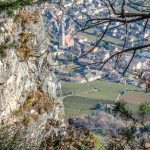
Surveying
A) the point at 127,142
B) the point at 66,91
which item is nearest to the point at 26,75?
the point at 127,142

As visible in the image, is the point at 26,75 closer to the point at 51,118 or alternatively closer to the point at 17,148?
the point at 51,118

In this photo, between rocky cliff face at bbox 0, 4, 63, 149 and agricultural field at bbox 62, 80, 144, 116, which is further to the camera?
agricultural field at bbox 62, 80, 144, 116

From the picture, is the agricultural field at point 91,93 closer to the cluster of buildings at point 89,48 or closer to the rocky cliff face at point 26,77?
the cluster of buildings at point 89,48

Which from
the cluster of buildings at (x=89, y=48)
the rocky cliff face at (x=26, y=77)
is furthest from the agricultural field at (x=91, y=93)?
the rocky cliff face at (x=26, y=77)

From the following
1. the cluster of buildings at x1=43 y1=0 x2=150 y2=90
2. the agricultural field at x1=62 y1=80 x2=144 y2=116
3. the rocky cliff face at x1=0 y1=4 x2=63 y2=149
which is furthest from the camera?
the agricultural field at x1=62 y1=80 x2=144 y2=116

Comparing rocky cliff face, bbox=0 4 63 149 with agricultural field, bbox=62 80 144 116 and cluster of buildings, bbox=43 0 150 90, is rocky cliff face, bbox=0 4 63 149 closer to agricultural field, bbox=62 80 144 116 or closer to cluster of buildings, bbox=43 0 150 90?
cluster of buildings, bbox=43 0 150 90

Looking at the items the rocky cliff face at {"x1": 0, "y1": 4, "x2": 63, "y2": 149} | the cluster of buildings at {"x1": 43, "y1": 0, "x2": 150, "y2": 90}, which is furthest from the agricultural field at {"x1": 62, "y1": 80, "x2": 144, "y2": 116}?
the rocky cliff face at {"x1": 0, "y1": 4, "x2": 63, "y2": 149}
